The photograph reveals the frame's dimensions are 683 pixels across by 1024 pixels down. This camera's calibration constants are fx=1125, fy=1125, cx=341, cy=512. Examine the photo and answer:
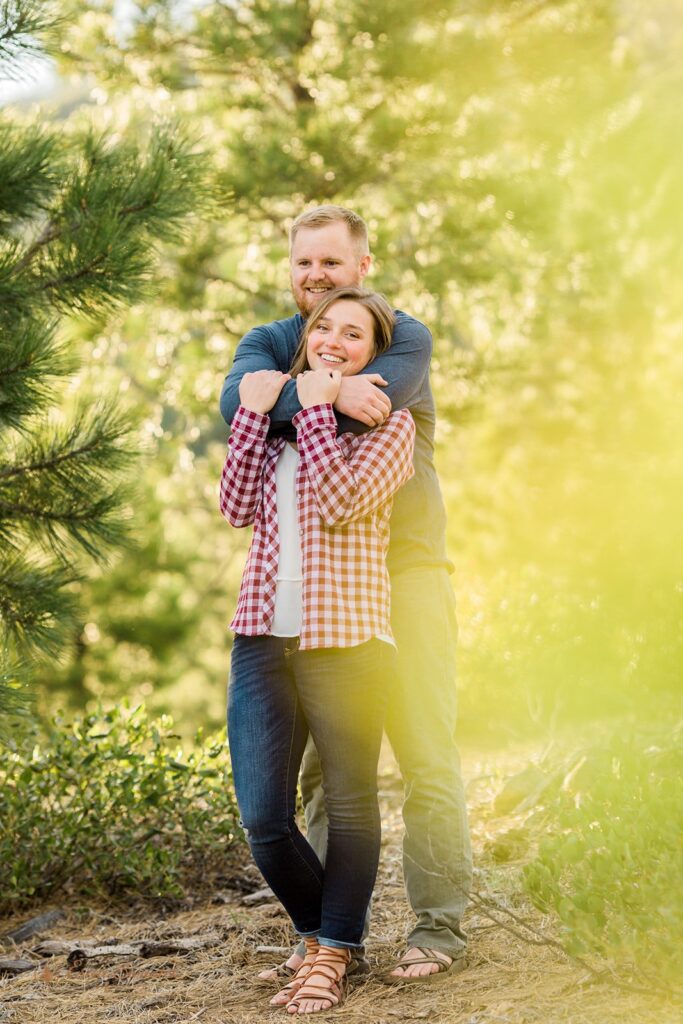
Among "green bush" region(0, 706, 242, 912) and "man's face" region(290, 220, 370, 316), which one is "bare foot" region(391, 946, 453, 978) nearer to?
"green bush" region(0, 706, 242, 912)

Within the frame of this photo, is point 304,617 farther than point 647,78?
No

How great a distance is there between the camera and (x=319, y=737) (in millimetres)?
2584

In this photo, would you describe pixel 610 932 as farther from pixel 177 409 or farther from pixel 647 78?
pixel 647 78

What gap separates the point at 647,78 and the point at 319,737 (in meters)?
9.23

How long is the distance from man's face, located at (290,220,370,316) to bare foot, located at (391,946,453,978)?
5.33ft

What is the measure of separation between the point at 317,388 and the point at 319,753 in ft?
2.77

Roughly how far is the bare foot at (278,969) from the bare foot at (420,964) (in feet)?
0.83

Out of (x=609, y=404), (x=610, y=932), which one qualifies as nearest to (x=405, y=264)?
(x=609, y=404)

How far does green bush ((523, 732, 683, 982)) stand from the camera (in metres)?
2.29

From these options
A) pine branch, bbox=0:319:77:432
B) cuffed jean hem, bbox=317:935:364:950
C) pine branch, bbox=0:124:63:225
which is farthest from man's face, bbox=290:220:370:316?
cuffed jean hem, bbox=317:935:364:950

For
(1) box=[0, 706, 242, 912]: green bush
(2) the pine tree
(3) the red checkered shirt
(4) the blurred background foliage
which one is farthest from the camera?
(4) the blurred background foliage

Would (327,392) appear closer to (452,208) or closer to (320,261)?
(320,261)

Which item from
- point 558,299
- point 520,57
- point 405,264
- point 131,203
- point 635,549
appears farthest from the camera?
point 558,299

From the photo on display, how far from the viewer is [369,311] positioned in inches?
108
